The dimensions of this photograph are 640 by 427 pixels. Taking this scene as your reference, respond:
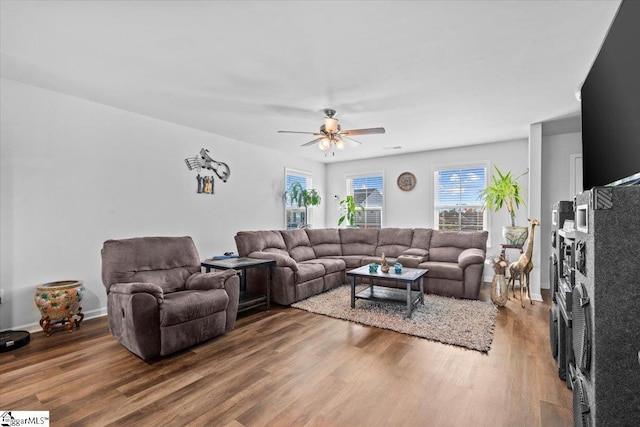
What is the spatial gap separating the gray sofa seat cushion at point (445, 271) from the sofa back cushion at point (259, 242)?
2345mm

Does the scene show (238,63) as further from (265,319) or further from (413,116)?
(265,319)

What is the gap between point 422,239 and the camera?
5656 mm

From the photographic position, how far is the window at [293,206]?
640 cm

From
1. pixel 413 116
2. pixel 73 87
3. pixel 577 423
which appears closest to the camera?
pixel 577 423

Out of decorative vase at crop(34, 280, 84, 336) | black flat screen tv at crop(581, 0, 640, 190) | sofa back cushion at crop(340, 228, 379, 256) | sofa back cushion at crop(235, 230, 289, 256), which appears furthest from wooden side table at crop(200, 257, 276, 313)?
black flat screen tv at crop(581, 0, 640, 190)

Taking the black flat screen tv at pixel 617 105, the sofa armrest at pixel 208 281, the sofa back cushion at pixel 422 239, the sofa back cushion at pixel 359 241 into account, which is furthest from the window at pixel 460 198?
the sofa armrest at pixel 208 281

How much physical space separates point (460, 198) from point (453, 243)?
1.12 m

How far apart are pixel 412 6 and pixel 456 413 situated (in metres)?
2.59

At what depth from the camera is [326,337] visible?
3047 mm

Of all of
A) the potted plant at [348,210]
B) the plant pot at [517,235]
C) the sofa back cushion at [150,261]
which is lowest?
the sofa back cushion at [150,261]

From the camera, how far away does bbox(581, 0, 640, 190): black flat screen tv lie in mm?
1438

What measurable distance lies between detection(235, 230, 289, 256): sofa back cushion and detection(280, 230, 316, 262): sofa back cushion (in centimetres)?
14

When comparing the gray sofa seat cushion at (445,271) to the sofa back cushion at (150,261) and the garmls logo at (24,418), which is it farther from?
the garmls logo at (24,418)

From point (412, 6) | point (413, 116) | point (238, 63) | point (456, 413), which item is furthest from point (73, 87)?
point (456, 413)
